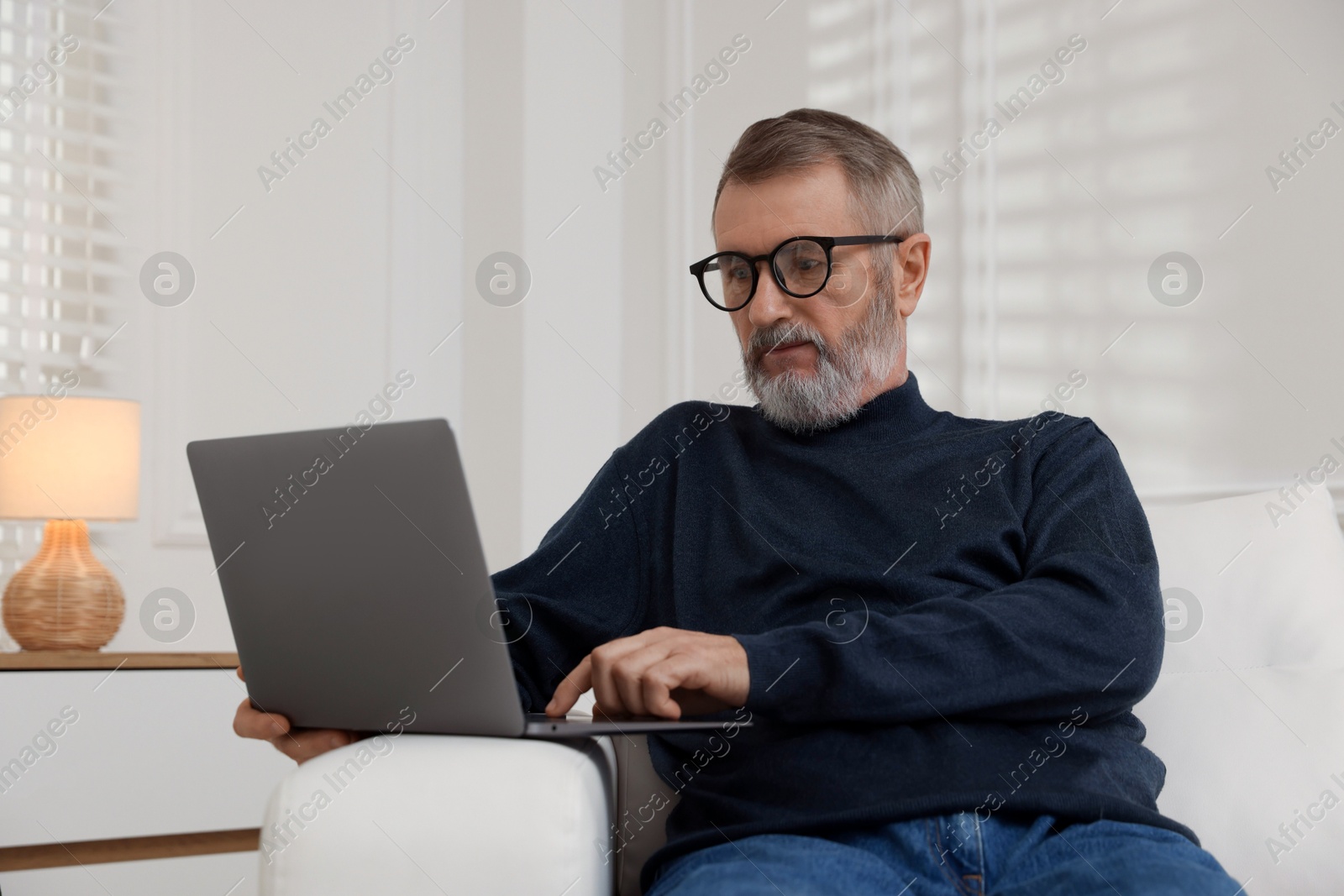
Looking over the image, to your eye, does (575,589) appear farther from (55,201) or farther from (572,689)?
(55,201)

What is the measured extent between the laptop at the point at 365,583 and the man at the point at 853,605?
0.09m

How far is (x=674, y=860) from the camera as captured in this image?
3.55 feet

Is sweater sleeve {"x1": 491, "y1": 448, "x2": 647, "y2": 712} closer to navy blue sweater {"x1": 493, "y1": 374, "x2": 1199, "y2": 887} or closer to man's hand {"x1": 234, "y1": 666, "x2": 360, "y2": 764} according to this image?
navy blue sweater {"x1": 493, "y1": 374, "x2": 1199, "y2": 887}

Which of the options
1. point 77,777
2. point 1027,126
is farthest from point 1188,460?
point 77,777

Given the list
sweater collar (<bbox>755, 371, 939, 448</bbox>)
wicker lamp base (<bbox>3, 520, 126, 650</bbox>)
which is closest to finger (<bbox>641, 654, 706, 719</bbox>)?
sweater collar (<bbox>755, 371, 939, 448</bbox>)

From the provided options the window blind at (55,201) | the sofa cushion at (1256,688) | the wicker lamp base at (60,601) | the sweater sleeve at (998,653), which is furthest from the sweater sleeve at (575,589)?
the window blind at (55,201)

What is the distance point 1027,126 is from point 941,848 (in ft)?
5.42

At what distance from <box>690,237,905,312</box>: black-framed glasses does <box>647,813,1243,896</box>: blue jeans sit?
25.6 inches

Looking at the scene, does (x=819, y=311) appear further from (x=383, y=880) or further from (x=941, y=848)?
(x=383, y=880)

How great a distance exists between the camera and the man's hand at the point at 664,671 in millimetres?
964

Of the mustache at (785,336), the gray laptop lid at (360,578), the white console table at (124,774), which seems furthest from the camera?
the white console table at (124,774)

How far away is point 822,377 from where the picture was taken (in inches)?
55.0

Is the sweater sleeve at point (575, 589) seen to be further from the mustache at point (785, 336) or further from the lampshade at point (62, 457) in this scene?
the lampshade at point (62, 457)

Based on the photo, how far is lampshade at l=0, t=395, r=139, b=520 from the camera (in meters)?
2.10
